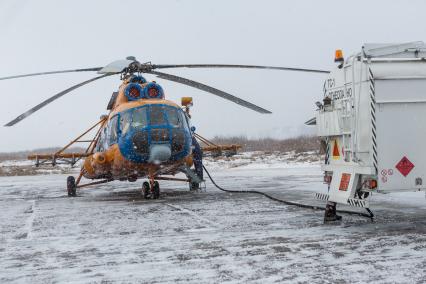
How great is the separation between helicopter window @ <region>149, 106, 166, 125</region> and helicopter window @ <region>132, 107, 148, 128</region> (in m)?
0.17

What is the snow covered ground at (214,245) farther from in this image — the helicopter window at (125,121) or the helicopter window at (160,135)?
the helicopter window at (125,121)

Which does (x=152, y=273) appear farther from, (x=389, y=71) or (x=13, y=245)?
(x=389, y=71)

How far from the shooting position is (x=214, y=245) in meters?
6.40

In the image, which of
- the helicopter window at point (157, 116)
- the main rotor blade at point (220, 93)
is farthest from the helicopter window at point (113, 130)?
the main rotor blade at point (220, 93)

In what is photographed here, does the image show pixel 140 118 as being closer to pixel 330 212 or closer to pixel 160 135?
pixel 160 135

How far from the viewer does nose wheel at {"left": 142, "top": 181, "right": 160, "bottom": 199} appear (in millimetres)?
13000

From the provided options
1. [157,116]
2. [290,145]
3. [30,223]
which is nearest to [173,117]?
[157,116]

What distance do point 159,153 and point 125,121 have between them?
1.56m

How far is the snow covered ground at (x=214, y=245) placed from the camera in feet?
16.3

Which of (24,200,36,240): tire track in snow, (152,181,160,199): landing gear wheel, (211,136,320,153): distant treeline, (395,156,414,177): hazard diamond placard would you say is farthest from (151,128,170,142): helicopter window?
(211,136,320,153): distant treeline

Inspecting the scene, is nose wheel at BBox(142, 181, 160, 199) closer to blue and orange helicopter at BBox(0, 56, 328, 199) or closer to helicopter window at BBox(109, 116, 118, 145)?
blue and orange helicopter at BBox(0, 56, 328, 199)

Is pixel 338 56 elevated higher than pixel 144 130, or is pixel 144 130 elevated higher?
pixel 338 56

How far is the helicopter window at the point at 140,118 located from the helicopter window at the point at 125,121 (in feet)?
0.58

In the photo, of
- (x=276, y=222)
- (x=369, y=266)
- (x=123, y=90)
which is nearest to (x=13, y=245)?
(x=276, y=222)
